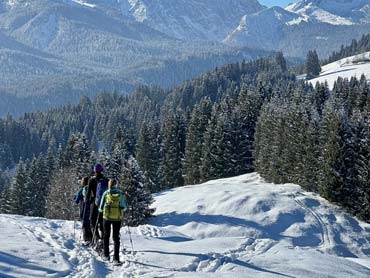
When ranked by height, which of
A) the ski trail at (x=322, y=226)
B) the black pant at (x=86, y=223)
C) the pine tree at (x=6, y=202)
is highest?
the black pant at (x=86, y=223)

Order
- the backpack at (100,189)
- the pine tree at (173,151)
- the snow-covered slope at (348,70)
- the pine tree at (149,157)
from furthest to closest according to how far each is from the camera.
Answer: the snow-covered slope at (348,70), the pine tree at (173,151), the pine tree at (149,157), the backpack at (100,189)

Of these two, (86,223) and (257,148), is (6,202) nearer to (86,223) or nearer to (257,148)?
(257,148)

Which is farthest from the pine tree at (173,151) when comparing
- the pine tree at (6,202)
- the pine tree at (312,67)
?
the pine tree at (312,67)

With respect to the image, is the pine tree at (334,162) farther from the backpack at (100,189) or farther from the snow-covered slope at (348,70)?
the snow-covered slope at (348,70)

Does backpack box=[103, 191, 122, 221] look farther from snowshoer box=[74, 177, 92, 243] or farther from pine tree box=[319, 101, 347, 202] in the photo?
pine tree box=[319, 101, 347, 202]

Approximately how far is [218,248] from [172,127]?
55.4 metres

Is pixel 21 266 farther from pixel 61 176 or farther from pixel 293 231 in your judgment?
pixel 61 176

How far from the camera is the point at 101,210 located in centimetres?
1811

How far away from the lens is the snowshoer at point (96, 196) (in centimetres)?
1900

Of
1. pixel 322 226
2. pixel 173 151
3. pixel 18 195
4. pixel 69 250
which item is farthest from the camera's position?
pixel 173 151

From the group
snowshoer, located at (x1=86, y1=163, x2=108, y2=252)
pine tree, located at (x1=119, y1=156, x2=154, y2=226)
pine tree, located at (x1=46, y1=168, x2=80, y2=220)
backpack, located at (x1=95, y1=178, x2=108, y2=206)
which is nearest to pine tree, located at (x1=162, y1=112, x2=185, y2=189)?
pine tree, located at (x1=46, y1=168, x2=80, y2=220)

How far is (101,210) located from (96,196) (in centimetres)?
103

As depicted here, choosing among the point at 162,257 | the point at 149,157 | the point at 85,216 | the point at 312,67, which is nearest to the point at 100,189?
the point at 85,216

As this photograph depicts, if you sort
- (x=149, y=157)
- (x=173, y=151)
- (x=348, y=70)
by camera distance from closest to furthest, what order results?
(x=149, y=157), (x=173, y=151), (x=348, y=70)
